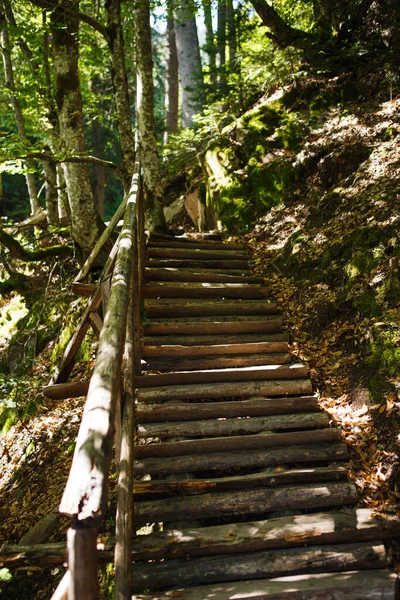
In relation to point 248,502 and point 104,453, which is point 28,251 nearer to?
point 248,502

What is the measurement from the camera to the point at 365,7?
32.7ft

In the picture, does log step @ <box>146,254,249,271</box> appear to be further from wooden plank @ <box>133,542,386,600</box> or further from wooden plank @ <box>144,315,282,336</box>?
wooden plank @ <box>133,542,386,600</box>

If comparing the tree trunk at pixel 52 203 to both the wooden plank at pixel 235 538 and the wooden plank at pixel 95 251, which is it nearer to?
the wooden plank at pixel 95 251

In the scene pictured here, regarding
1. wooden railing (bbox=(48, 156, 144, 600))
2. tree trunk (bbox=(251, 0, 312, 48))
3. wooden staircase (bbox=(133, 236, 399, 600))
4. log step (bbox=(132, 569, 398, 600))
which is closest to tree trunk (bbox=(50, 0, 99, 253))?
wooden staircase (bbox=(133, 236, 399, 600))

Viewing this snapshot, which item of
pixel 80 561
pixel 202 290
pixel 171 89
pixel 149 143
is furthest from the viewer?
pixel 171 89

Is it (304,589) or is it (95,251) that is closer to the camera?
(304,589)

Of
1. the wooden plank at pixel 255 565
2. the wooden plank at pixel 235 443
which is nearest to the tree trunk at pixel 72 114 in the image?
the wooden plank at pixel 235 443

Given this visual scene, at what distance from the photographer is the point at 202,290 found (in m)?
6.53

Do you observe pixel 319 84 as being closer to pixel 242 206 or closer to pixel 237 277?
pixel 242 206

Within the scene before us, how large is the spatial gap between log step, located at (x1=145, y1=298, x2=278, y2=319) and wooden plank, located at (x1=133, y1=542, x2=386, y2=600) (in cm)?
334

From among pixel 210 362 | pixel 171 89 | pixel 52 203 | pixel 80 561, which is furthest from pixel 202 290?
pixel 171 89

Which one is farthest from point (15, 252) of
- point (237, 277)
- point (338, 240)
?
point (338, 240)

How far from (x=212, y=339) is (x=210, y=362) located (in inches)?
16.8

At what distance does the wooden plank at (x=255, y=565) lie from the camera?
3119 millimetres
